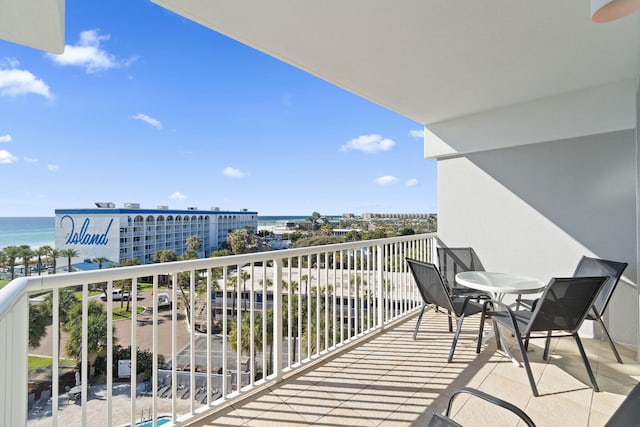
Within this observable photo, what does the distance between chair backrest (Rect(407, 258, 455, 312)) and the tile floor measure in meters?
0.51

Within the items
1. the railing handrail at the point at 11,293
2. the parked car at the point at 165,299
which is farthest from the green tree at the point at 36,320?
the parked car at the point at 165,299

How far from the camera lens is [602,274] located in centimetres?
340

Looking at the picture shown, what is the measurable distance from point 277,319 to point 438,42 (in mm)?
2645

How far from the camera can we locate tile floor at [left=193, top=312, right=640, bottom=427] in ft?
7.34

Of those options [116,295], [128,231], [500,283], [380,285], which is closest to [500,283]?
[500,283]

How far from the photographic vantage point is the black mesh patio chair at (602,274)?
3080mm

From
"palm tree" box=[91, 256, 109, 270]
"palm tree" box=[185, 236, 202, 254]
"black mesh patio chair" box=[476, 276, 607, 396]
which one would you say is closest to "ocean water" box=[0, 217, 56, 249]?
"palm tree" box=[91, 256, 109, 270]

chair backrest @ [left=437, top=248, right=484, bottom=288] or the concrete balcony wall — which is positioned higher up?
the concrete balcony wall

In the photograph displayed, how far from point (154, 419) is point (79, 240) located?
9.58 metres

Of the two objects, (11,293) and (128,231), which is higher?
(128,231)

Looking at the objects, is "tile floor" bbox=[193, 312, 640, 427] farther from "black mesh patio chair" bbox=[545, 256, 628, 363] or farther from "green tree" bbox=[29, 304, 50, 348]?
"green tree" bbox=[29, 304, 50, 348]

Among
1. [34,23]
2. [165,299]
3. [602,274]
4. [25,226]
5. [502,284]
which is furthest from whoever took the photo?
[25,226]

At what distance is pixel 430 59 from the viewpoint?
120 inches

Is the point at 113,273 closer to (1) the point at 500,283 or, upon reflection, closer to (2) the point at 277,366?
(2) the point at 277,366
